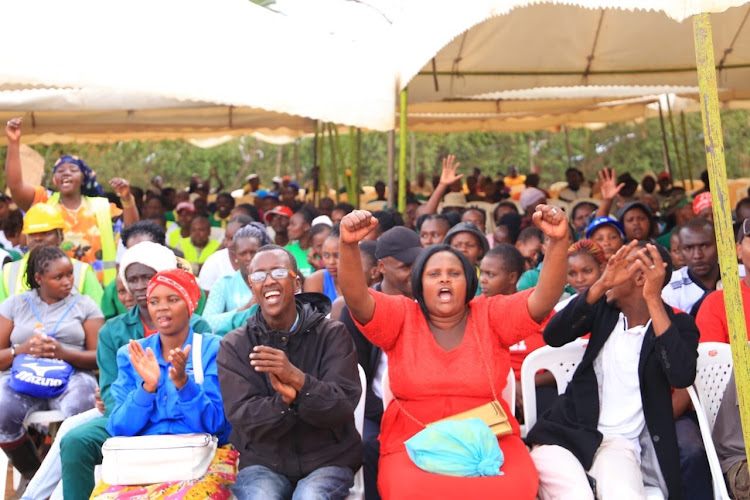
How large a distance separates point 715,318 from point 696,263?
1.09 meters

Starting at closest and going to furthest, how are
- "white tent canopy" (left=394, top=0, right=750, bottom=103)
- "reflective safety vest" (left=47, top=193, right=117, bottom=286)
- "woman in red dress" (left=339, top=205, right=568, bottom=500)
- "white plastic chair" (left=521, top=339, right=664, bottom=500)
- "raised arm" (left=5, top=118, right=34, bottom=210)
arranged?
"woman in red dress" (left=339, top=205, right=568, bottom=500), "white plastic chair" (left=521, top=339, right=664, bottom=500), "raised arm" (left=5, top=118, right=34, bottom=210), "reflective safety vest" (left=47, top=193, right=117, bottom=286), "white tent canopy" (left=394, top=0, right=750, bottom=103)

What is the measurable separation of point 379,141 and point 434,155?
4.88 feet

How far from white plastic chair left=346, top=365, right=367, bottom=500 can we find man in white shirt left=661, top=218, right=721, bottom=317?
2118mm

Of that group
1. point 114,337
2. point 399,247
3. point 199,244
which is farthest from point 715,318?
point 199,244

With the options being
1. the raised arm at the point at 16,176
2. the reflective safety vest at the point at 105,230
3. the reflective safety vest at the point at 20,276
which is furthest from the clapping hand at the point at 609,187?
the raised arm at the point at 16,176

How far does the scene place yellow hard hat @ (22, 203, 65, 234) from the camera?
19.5 ft

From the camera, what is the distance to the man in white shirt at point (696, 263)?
5344mm

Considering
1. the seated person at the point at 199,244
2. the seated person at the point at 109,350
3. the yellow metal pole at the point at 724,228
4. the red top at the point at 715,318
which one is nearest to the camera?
the yellow metal pole at the point at 724,228

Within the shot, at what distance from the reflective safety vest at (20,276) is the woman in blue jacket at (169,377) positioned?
5.10 ft

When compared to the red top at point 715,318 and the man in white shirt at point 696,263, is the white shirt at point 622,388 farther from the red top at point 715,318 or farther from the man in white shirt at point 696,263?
the man in white shirt at point 696,263

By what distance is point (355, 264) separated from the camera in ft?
12.0

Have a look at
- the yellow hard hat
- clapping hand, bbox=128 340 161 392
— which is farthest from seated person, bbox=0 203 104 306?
clapping hand, bbox=128 340 161 392

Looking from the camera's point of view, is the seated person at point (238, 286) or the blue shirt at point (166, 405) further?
the seated person at point (238, 286)

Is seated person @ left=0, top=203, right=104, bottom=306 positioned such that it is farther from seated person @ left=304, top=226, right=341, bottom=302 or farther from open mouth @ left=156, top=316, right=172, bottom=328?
open mouth @ left=156, top=316, right=172, bottom=328
